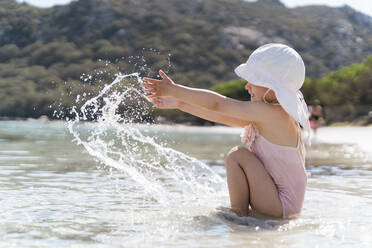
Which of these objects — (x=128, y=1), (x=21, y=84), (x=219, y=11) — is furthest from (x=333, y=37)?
(x=21, y=84)

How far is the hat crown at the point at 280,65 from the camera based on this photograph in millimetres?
3600

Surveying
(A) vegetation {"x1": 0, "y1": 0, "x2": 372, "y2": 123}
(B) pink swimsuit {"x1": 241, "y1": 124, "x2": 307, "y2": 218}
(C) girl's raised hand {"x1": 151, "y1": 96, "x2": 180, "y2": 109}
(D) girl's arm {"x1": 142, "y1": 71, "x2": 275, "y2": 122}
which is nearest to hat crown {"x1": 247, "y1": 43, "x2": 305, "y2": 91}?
(D) girl's arm {"x1": 142, "y1": 71, "x2": 275, "y2": 122}

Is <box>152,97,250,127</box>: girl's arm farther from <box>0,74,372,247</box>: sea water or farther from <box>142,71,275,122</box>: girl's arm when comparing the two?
<box>0,74,372,247</box>: sea water

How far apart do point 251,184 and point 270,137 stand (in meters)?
0.36

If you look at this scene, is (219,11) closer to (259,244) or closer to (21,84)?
(21,84)

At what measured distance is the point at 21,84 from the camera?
90125 mm

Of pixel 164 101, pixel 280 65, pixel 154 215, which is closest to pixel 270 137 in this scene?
pixel 280 65

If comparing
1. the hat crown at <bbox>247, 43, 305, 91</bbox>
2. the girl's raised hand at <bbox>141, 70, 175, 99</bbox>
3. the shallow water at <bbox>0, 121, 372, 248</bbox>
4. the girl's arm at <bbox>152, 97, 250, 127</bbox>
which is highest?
the hat crown at <bbox>247, 43, 305, 91</bbox>

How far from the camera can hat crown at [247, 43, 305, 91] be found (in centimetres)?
360

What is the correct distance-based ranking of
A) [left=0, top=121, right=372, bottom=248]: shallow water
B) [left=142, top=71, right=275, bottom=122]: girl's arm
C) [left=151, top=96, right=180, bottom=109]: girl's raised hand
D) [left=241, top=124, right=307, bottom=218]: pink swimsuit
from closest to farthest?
[left=0, top=121, right=372, bottom=248]: shallow water
[left=142, top=71, right=275, bottom=122]: girl's arm
[left=151, top=96, right=180, bottom=109]: girl's raised hand
[left=241, top=124, right=307, bottom=218]: pink swimsuit

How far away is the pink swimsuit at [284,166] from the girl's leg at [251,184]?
0.22ft

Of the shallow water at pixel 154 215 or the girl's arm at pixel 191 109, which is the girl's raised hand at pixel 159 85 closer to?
the girl's arm at pixel 191 109

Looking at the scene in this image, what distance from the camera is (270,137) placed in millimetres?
3691

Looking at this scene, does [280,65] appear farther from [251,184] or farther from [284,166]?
[251,184]
